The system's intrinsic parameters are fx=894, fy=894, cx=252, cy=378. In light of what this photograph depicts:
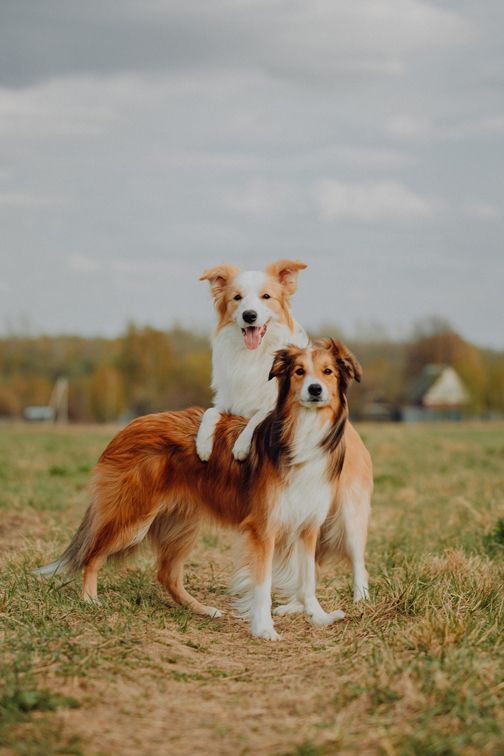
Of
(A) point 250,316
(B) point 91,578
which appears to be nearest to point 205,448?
(A) point 250,316

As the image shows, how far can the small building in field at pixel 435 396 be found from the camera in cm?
7225

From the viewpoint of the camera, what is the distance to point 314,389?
5.37 m

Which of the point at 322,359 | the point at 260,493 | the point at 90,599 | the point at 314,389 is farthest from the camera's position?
the point at 90,599

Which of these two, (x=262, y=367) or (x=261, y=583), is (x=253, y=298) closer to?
(x=262, y=367)

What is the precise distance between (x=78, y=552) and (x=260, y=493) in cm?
151

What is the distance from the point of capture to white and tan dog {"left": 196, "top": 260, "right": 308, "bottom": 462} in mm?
6152

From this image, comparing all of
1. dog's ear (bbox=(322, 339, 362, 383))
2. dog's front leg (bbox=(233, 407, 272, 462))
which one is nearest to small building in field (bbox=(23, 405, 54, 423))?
dog's front leg (bbox=(233, 407, 272, 462))

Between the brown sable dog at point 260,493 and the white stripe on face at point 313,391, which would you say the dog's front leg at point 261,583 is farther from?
the white stripe on face at point 313,391

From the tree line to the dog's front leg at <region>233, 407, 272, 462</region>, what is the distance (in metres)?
56.9

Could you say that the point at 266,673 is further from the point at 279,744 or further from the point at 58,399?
the point at 58,399

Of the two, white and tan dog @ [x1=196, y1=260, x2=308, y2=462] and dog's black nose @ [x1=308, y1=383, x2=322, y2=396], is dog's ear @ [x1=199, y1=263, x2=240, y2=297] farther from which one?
dog's black nose @ [x1=308, y1=383, x2=322, y2=396]

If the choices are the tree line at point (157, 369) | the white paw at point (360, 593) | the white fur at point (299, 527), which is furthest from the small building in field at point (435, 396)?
the white fur at point (299, 527)

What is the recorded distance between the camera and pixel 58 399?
6994cm

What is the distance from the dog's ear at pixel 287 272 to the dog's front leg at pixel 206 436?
1087 mm
